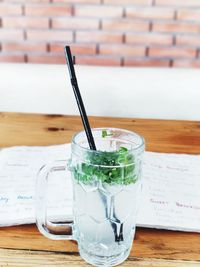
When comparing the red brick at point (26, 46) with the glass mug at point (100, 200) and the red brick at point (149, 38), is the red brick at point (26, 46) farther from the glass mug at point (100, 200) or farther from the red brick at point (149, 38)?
the glass mug at point (100, 200)

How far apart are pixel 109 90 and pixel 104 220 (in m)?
0.78

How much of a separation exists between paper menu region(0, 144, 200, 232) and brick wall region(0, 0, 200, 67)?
105 cm

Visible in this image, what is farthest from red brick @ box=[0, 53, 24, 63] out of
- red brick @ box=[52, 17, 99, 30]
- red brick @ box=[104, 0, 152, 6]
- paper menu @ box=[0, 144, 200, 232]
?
paper menu @ box=[0, 144, 200, 232]

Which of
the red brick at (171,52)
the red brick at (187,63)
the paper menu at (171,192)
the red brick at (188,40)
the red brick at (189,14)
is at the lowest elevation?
the paper menu at (171,192)

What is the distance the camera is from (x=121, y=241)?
57cm

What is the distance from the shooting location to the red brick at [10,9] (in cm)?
182

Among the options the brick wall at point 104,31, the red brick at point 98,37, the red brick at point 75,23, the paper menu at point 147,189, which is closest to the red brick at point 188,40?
the brick wall at point 104,31

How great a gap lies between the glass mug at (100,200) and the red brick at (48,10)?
4.38 feet

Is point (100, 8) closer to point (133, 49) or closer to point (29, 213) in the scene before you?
point (133, 49)

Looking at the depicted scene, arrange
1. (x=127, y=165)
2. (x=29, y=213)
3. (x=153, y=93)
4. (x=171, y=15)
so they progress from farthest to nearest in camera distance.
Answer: (x=171, y=15) < (x=153, y=93) < (x=29, y=213) < (x=127, y=165)

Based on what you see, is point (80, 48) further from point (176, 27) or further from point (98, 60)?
point (176, 27)

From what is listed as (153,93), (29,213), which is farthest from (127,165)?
(153,93)

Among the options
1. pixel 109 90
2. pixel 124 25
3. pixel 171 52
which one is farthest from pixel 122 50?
pixel 109 90

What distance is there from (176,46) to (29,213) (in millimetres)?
1374
